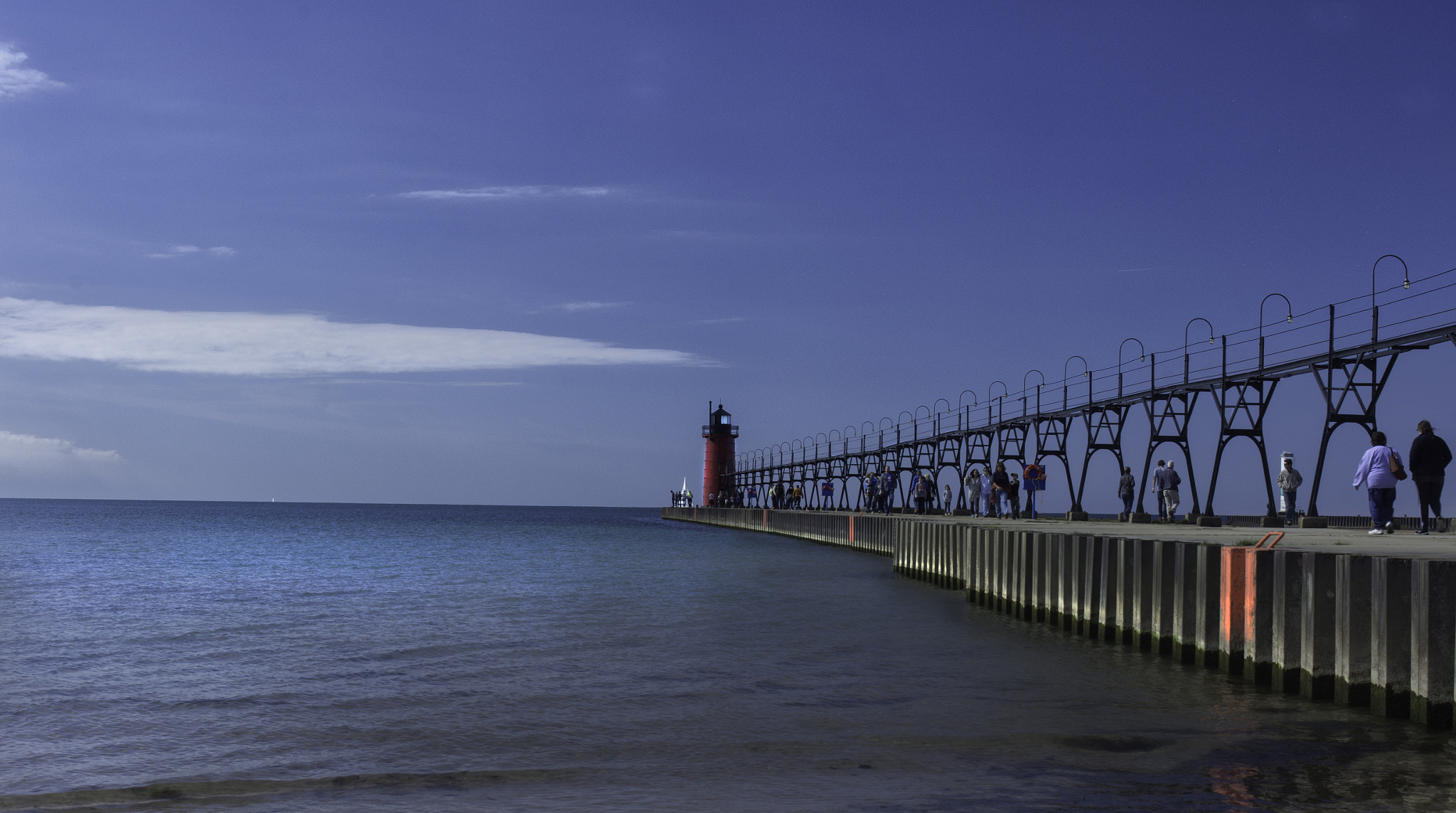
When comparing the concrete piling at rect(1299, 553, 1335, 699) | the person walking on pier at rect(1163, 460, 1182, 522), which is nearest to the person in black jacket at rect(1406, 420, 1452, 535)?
the concrete piling at rect(1299, 553, 1335, 699)

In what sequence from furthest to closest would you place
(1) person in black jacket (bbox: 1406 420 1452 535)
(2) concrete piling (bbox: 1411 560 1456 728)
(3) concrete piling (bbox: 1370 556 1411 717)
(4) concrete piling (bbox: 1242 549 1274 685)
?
(1) person in black jacket (bbox: 1406 420 1452 535)
(4) concrete piling (bbox: 1242 549 1274 685)
(3) concrete piling (bbox: 1370 556 1411 717)
(2) concrete piling (bbox: 1411 560 1456 728)

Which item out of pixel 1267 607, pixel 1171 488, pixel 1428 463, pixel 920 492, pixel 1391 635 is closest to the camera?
pixel 1391 635

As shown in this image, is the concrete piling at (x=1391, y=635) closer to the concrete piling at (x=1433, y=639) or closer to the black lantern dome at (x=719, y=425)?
the concrete piling at (x=1433, y=639)

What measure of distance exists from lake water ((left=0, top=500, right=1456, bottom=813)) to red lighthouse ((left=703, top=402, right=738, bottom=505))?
74.5 m

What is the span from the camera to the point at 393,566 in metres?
35.0

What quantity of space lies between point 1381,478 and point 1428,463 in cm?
68

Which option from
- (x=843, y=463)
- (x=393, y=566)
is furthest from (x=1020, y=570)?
(x=843, y=463)

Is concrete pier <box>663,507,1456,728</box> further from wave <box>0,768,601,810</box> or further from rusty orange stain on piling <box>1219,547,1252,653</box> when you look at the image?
wave <box>0,768,601,810</box>

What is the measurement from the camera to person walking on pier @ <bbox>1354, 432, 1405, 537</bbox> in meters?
16.6

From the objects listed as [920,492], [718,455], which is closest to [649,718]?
[920,492]

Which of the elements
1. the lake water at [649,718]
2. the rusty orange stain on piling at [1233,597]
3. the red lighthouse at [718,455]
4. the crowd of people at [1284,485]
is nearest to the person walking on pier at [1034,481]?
the crowd of people at [1284,485]

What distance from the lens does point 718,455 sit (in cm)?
9894

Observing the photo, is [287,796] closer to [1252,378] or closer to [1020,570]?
[1020,570]

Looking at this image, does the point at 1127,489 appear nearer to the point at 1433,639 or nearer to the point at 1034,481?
the point at 1034,481
